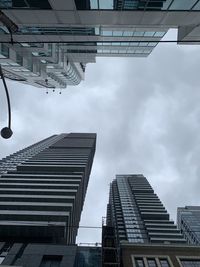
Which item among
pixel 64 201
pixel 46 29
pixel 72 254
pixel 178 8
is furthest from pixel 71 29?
pixel 64 201

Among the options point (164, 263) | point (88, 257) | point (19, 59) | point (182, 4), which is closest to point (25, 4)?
point (182, 4)

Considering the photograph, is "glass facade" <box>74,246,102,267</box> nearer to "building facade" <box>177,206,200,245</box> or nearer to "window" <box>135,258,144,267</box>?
"window" <box>135,258,144,267</box>

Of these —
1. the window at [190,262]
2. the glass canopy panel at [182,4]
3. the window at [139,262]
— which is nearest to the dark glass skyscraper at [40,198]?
the window at [139,262]

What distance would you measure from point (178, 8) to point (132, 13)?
3.32 metres

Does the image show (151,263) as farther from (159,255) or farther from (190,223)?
(190,223)

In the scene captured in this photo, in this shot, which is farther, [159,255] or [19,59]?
[19,59]

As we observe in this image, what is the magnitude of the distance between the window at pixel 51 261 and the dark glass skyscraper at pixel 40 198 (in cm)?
727

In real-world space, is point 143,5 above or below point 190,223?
below

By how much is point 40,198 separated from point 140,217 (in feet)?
221

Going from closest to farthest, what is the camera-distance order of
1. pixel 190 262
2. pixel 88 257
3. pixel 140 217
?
1. pixel 190 262
2. pixel 88 257
3. pixel 140 217

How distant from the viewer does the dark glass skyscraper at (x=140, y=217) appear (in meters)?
115

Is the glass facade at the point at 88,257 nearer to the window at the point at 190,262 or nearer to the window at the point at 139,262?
the window at the point at 139,262

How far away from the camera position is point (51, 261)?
44.9 m

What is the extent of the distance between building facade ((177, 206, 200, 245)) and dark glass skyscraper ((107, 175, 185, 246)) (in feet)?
68.9
